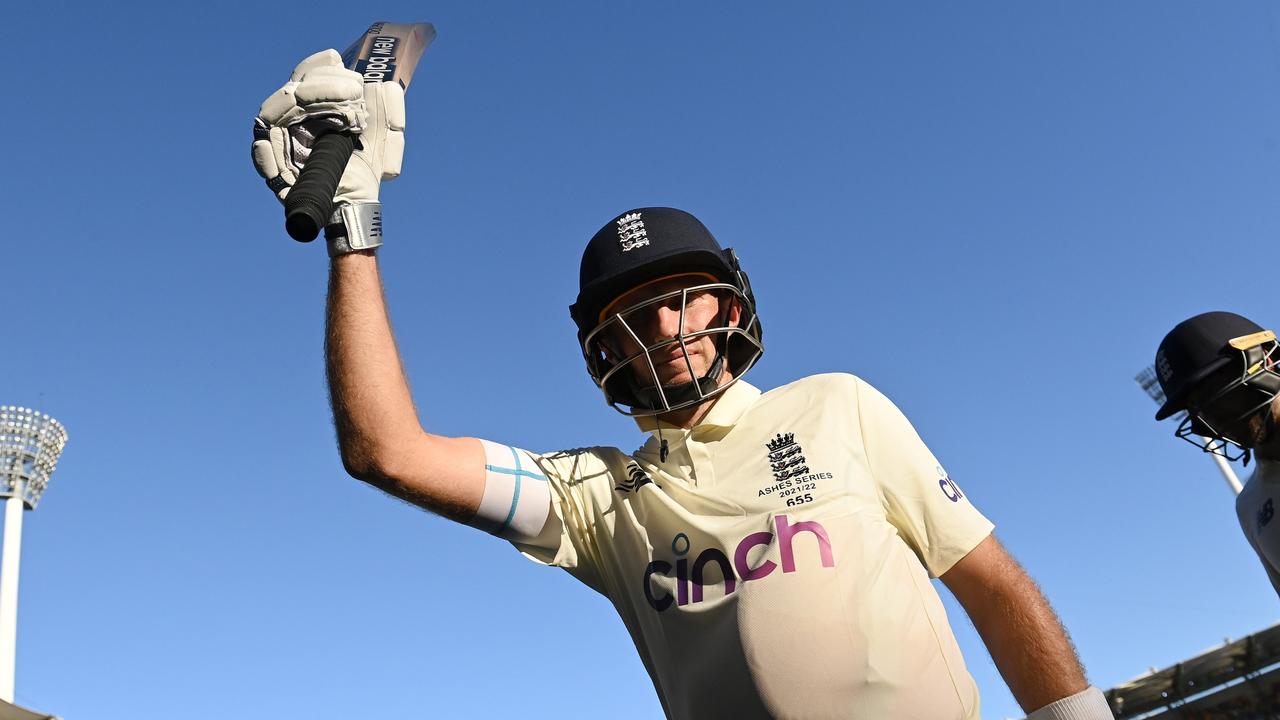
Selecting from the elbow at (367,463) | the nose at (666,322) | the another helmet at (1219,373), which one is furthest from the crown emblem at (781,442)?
the another helmet at (1219,373)

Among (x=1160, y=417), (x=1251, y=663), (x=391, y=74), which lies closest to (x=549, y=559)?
(x=391, y=74)

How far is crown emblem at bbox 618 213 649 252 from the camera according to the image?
117 inches

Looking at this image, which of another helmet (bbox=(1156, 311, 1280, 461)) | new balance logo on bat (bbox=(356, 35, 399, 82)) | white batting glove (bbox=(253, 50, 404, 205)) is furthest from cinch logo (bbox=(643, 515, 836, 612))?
another helmet (bbox=(1156, 311, 1280, 461))

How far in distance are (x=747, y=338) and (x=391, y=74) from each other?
4.53ft

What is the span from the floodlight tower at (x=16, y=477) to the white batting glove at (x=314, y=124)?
39596mm

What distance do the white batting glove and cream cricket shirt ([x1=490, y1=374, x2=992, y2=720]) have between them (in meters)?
0.89

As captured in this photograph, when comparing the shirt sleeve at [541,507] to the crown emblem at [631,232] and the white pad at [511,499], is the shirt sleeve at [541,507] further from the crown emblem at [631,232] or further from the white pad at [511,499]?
the crown emblem at [631,232]

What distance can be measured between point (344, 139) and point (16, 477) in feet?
138

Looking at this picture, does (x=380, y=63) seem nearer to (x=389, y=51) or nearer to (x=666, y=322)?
(x=389, y=51)

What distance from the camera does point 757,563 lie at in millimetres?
2355

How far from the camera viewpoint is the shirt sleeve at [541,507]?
262cm

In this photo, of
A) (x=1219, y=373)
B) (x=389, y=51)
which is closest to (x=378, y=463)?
(x=389, y=51)

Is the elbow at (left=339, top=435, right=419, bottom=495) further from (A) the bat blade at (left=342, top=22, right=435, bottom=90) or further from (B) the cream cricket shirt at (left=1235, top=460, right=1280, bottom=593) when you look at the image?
(B) the cream cricket shirt at (left=1235, top=460, right=1280, bottom=593)

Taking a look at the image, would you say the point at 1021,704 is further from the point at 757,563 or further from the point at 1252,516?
the point at 1252,516
